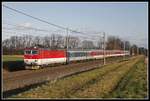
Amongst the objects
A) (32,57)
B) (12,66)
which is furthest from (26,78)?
(12,66)

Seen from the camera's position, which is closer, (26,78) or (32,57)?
(26,78)

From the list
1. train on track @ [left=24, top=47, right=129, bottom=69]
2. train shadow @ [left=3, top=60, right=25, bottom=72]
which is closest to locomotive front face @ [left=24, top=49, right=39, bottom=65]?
train on track @ [left=24, top=47, right=129, bottom=69]

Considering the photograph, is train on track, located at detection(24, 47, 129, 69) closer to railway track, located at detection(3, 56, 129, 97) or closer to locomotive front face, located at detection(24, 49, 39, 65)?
locomotive front face, located at detection(24, 49, 39, 65)

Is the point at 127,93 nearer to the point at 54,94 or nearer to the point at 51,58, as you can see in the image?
the point at 54,94

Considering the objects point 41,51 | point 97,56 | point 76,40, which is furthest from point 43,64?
point 76,40

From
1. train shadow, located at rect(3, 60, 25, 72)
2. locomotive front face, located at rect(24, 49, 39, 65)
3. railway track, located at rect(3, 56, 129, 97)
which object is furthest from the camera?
locomotive front face, located at rect(24, 49, 39, 65)

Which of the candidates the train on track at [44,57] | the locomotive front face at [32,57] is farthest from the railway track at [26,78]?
the train on track at [44,57]

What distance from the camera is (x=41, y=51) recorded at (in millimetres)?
39844

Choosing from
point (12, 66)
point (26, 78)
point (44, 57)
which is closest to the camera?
point (26, 78)

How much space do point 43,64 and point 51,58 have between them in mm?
2890

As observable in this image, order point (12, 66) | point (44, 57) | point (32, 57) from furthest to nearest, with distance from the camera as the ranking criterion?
point (44, 57) → point (12, 66) → point (32, 57)

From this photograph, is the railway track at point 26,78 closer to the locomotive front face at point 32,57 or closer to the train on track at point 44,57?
the locomotive front face at point 32,57

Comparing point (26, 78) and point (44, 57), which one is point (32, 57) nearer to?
point (44, 57)

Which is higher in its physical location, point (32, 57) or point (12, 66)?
point (32, 57)
